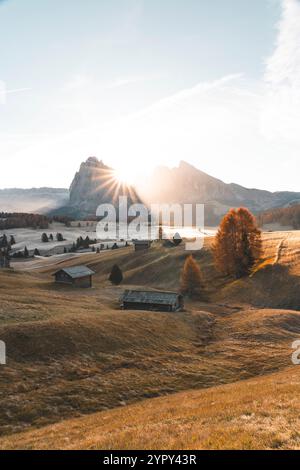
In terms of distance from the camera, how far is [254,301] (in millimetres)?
65438

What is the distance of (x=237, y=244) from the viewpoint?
7925 centimetres

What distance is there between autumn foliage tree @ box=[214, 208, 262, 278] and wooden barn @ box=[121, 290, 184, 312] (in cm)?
2331

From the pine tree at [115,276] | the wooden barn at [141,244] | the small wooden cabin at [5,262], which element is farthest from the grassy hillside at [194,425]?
the small wooden cabin at [5,262]

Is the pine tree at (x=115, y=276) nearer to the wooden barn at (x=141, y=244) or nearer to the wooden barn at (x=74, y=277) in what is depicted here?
the wooden barn at (x=74, y=277)

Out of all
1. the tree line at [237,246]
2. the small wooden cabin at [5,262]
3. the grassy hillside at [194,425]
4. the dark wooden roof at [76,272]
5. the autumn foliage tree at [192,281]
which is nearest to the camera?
the grassy hillside at [194,425]

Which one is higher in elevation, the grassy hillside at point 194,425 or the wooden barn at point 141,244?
the wooden barn at point 141,244

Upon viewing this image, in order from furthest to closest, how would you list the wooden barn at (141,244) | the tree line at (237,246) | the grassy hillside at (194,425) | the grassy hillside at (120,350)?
the wooden barn at (141,244) → the tree line at (237,246) → the grassy hillside at (120,350) → the grassy hillside at (194,425)

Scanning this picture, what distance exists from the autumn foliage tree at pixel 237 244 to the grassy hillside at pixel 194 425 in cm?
5406

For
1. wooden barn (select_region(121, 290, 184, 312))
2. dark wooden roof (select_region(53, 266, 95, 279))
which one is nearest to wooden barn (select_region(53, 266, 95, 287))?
dark wooden roof (select_region(53, 266, 95, 279))

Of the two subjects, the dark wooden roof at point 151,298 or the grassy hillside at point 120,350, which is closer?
the grassy hillside at point 120,350

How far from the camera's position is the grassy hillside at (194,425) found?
12.2 metres

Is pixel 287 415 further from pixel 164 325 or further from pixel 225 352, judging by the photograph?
pixel 164 325

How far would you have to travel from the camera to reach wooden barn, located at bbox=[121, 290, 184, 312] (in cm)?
5691
